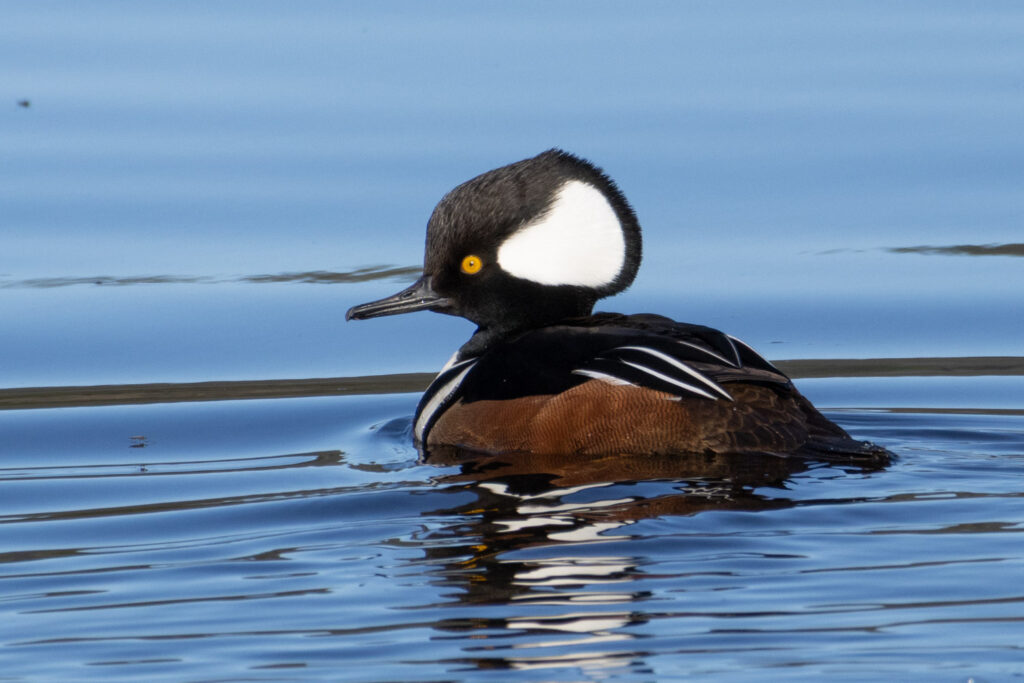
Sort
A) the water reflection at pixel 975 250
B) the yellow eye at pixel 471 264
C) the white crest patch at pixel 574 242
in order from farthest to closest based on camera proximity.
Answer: the water reflection at pixel 975 250 → the yellow eye at pixel 471 264 → the white crest patch at pixel 574 242

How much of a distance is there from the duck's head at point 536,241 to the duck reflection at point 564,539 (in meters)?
0.81

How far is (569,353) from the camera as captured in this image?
251 inches

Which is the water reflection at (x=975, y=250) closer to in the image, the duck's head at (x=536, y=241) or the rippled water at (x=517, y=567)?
the rippled water at (x=517, y=567)

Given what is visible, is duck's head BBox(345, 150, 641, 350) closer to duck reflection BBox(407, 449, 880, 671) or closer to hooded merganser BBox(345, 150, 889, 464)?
hooded merganser BBox(345, 150, 889, 464)

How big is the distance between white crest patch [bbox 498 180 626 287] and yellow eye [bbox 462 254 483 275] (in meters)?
0.14

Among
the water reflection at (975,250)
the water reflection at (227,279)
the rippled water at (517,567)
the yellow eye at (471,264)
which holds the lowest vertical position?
the rippled water at (517,567)

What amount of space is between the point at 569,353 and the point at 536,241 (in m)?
0.76

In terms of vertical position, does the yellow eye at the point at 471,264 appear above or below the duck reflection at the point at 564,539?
above

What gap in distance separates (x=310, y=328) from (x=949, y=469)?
4.15 metres

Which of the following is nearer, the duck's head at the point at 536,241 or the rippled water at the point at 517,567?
the rippled water at the point at 517,567

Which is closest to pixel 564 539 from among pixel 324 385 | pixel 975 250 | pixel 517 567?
pixel 517 567

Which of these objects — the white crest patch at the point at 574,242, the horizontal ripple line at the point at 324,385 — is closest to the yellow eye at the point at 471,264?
the white crest patch at the point at 574,242

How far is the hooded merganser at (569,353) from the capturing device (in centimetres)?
608

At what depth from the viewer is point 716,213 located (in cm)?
1058
